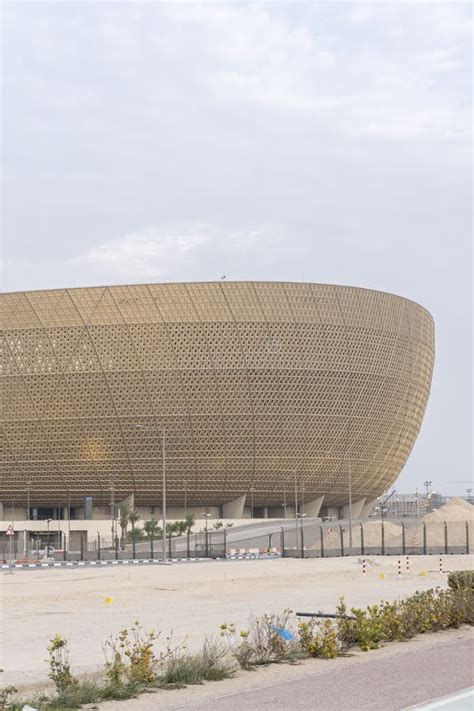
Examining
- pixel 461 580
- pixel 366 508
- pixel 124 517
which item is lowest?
pixel 366 508

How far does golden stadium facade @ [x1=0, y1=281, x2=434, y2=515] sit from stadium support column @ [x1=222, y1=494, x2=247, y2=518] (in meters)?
0.46

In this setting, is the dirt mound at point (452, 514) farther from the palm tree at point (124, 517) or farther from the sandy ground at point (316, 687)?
the sandy ground at point (316, 687)

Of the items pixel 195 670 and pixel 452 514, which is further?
pixel 452 514

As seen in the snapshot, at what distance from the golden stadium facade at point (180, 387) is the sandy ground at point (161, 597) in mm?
44182

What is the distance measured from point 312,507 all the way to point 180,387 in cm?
1891

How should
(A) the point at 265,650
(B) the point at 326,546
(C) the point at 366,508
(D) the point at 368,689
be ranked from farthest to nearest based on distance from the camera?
(C) the point at 366,508
(B) the point at 326,546
(A) the point at 265,650
(D) the point at 368,689

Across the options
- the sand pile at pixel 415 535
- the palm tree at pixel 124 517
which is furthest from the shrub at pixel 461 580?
the palm tree at pixel 124 517

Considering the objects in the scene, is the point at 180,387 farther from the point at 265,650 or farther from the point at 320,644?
the point at 265,650

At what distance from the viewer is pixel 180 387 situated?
3489 inches

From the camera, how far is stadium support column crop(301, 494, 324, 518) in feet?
325

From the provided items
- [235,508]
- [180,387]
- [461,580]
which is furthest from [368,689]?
[235,508]

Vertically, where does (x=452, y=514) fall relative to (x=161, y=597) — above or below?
above

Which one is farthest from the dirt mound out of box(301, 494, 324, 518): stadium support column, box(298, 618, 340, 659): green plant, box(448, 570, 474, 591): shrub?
box(298, 618, 340, 659): green plant

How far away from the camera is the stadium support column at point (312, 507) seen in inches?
3898
